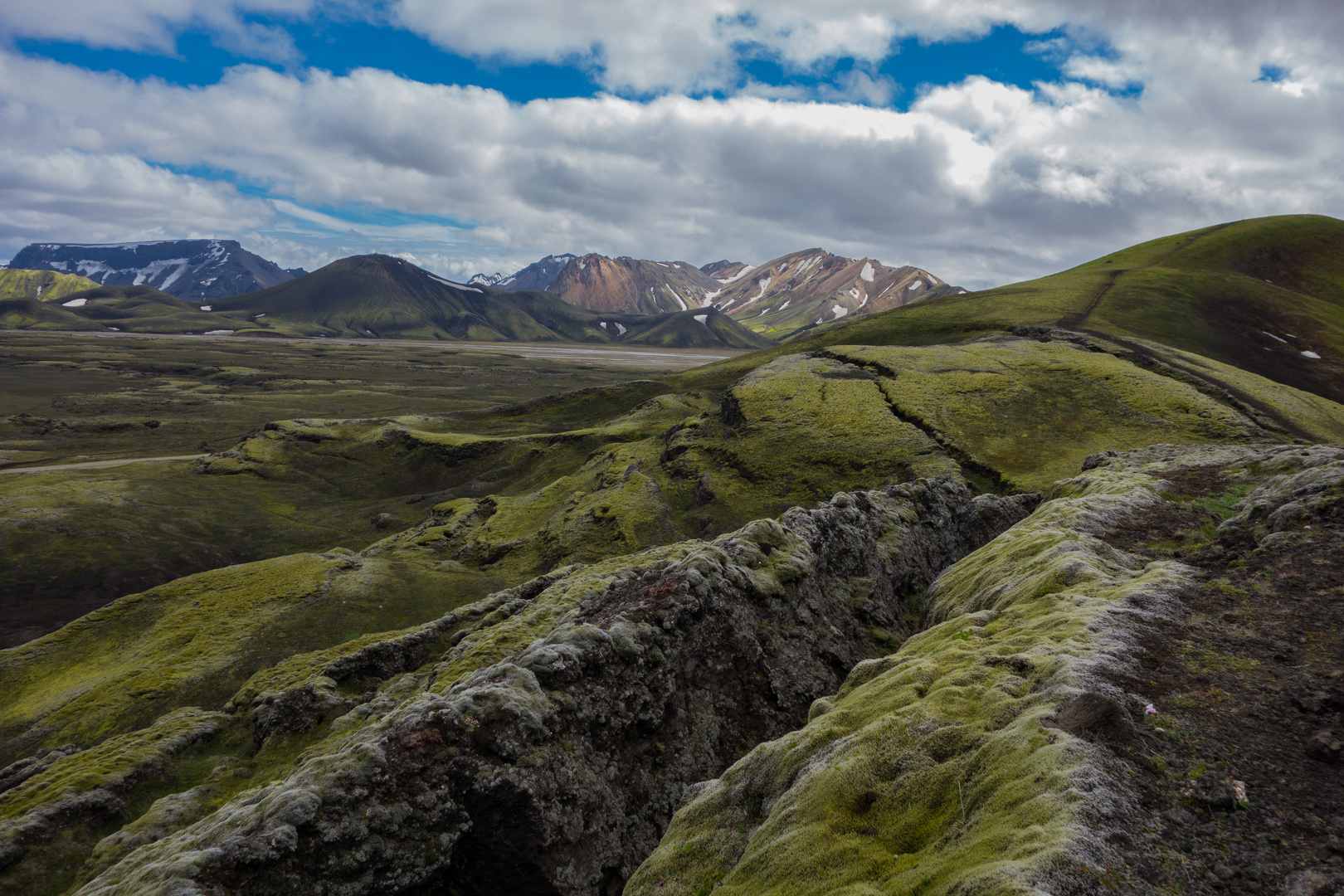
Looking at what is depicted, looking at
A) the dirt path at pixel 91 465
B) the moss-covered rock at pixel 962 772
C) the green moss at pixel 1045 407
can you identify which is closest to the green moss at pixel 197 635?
the moss-covered rock at pixel 962 772

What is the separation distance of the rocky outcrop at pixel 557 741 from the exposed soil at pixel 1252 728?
607 inches

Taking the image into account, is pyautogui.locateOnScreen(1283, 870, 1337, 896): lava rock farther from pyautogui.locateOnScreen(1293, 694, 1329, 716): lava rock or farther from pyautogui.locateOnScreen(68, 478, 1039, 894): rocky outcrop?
pyautogui.locateOnScreen(68, 478, 1039, 894): rocky outcrop

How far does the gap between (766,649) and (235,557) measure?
87.9 metres

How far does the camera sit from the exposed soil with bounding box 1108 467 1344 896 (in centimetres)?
988

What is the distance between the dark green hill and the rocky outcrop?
355 feet

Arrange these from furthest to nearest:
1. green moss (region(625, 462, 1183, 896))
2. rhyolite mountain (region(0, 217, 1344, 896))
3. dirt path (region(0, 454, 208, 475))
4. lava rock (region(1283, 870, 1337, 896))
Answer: dirt path (region(0, 454, 208, 475))
rhyolite mountain (region(0, 217, 1344, 896))
green moss (region(625, 462, 1183, 896))
lava rock (region(1283, 870, 1337, 896))

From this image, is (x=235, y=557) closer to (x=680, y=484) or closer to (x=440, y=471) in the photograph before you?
(x=440, y=471)

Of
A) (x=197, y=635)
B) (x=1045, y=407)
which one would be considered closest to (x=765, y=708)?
(x=197, y=635)

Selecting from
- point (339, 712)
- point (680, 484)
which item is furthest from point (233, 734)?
point (680, 484)

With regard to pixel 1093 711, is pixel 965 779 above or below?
below

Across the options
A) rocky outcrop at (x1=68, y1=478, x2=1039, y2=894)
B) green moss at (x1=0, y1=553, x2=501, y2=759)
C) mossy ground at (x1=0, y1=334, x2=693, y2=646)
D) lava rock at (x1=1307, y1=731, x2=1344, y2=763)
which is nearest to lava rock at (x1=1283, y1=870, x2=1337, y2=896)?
lava rock at (x1=1307, y1=731, x2=1344, y2=763)

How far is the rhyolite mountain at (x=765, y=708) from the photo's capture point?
39.6 feet

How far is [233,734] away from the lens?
115 ft

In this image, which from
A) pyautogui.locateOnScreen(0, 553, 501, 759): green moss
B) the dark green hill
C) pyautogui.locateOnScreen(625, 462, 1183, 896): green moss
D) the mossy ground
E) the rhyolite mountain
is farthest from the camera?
the dark green hill
